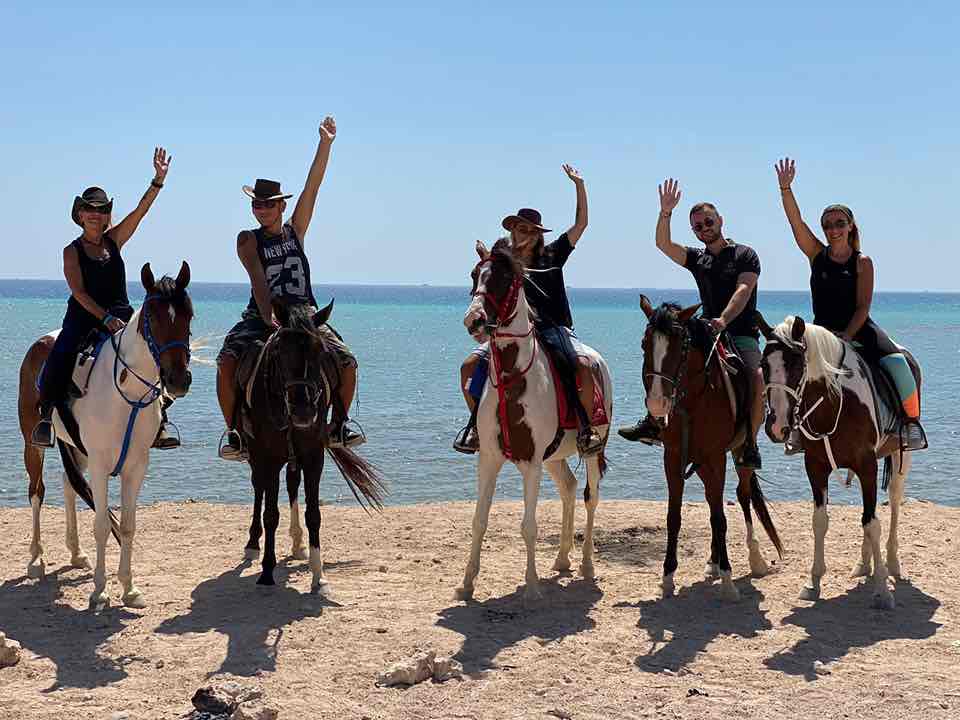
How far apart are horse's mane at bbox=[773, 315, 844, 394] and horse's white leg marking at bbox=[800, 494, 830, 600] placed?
1.08 meters

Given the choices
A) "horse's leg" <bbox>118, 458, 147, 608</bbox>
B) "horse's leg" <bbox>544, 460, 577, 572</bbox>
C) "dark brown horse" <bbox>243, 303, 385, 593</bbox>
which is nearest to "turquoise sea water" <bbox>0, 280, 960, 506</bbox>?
"dark brown horse" <bbox>243, 303, 385, 593</bbox>

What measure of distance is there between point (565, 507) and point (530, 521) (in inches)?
49.1

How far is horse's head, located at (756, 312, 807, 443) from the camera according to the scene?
312 inches

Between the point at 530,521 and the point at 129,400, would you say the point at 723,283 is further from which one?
the point at 129,400

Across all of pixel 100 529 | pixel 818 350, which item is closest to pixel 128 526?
pixel 100 529

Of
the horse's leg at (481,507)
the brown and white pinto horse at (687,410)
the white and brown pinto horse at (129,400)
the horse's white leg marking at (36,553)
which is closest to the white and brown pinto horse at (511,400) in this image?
the horse's leg at (481,507)

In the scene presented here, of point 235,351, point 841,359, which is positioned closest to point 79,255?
point 235,351

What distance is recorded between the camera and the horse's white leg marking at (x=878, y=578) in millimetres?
8203

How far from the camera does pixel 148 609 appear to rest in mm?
8195

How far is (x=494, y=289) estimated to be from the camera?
779cm

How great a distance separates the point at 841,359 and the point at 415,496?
8.56 m

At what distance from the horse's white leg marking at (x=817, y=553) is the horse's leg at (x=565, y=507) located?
83.6 inches

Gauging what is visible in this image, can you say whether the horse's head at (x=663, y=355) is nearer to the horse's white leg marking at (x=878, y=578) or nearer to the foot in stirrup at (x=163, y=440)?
the horse's white leg marking at (x=878, y=578)

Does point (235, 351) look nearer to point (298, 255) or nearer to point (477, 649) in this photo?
point (298, 255)
